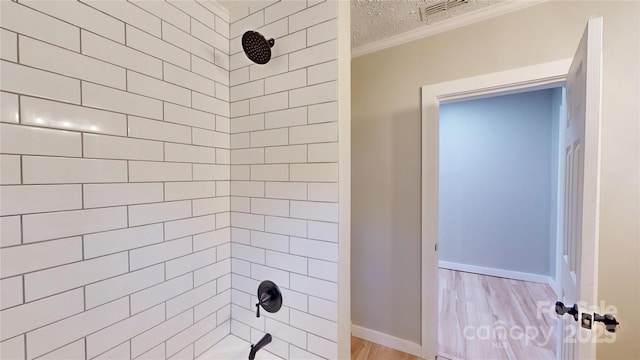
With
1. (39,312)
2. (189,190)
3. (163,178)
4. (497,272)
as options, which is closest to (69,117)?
(163,178)

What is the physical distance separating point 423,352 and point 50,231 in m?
2.16

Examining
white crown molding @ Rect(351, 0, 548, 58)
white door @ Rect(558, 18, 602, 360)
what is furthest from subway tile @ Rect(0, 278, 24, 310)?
white crown molding @ Rect(351, 0, 548, 58)

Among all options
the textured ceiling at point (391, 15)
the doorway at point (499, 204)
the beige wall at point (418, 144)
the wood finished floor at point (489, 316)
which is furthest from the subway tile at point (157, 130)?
the doorway at point (499, 204)

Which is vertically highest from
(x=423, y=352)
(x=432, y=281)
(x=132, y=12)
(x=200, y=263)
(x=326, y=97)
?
(x=132, y=12)

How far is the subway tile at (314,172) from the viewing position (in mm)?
918

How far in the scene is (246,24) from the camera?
3.64ft

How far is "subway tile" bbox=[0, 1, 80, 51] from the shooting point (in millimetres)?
587

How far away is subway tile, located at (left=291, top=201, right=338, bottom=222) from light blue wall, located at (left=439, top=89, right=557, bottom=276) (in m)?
3.26

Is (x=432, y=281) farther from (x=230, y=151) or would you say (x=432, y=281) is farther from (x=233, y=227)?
(x=230, y=151)

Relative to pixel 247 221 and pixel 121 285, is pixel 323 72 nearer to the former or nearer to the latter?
pixel 247 221

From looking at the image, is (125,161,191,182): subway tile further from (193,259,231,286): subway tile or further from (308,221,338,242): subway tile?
(308,221,338,242): subway tile

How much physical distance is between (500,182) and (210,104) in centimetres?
371

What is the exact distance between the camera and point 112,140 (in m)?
0.76

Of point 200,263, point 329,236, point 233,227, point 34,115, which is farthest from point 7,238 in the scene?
point 329,236
